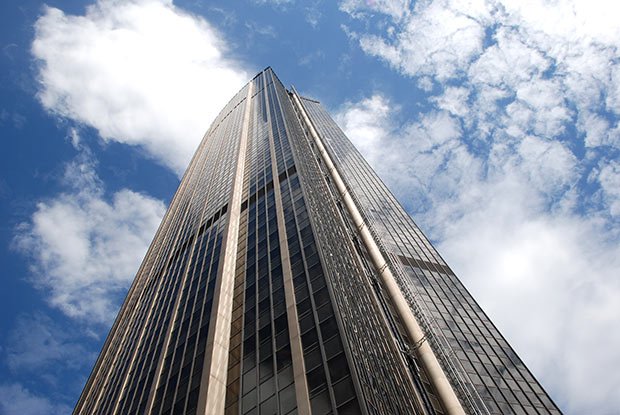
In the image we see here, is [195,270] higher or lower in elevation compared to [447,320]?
higher

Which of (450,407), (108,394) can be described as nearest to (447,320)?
(450,407)

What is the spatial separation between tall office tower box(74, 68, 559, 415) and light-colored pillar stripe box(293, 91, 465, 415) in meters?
0.17

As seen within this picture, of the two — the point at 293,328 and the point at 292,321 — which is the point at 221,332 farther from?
the point at 293,328

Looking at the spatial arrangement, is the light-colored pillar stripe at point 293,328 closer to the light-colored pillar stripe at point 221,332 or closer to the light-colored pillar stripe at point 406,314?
the light-colored pillar stripe at point 221,332

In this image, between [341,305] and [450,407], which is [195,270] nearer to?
[341,305]

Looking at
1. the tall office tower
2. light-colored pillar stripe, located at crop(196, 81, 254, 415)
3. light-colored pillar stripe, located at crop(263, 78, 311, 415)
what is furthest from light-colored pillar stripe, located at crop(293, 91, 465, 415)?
light-colored pillar stripe, located at crop(196, 81, 254, 415)

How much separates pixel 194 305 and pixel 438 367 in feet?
76.3

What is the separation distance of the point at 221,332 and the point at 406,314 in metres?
21.6

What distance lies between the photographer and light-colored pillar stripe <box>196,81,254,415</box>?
29.2 meters

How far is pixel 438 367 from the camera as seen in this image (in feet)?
137

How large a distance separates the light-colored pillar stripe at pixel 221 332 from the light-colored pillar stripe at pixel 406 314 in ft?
58.8

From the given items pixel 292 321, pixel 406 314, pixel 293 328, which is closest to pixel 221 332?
pixel 292 321

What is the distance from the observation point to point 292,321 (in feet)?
102

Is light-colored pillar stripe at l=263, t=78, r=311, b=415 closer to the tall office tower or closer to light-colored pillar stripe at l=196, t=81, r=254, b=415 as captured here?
the tall office tower
